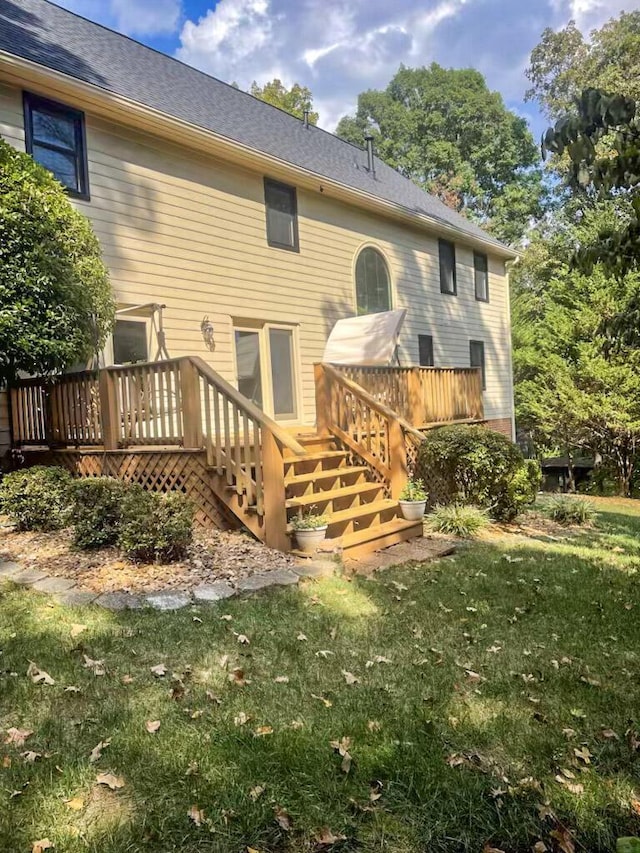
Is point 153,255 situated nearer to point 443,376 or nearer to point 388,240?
point 443,376

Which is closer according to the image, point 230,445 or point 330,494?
point 230,445

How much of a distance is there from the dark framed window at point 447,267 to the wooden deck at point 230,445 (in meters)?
6.58

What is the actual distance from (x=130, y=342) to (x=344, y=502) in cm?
385

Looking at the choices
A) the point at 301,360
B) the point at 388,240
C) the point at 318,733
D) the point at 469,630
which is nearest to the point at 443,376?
the point at 301,360

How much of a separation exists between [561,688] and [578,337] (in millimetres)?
14710

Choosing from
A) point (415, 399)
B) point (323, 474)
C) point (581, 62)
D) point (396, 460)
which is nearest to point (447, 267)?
point (415, 399)

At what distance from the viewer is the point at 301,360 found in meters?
10.4

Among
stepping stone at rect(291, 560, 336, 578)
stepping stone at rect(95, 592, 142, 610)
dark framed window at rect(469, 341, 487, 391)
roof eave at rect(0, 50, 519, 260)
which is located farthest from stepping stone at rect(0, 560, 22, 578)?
dark framed window at rect(469, 341, 487, 391)

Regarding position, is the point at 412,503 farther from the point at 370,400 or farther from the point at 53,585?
the point at 53,585

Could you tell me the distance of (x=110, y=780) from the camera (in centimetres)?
214

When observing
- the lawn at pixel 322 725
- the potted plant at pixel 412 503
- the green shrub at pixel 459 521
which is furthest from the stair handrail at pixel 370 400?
the lawn at pixel 322 725

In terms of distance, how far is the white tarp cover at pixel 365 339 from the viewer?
9.96 metres

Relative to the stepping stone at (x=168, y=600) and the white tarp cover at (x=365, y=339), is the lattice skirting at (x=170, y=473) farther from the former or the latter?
the white tarp cover at (x=365, y=339)

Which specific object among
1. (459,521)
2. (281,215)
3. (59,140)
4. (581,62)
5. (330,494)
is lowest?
(459,521)
